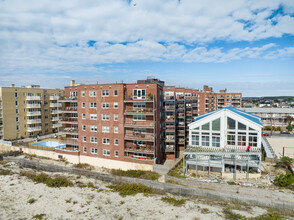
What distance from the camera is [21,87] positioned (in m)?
57.0

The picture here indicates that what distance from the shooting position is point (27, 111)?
189ft

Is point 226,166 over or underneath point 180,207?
over

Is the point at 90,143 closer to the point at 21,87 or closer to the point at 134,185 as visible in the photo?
the point at 134,185

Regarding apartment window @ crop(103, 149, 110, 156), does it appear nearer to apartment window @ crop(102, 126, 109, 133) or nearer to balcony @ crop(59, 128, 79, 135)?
apartment window @ crop(102, 126, 109, 133)

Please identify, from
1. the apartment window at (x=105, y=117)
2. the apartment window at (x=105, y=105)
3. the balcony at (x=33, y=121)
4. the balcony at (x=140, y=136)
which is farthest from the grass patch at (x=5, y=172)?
the balcony at (x=33, y=121)

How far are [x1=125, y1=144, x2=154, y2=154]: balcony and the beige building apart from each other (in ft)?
117

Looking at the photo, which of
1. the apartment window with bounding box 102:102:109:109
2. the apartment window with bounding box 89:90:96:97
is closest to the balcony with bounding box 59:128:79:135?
the apartment window with bounding box 89:90:96:97

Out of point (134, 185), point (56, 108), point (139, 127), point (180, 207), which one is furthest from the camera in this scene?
point (56, 108)

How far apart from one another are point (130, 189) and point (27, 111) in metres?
46.4

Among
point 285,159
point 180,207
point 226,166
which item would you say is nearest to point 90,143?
point 180,207

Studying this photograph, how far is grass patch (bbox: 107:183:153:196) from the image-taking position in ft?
89.5

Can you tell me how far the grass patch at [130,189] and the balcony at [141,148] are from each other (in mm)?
6188

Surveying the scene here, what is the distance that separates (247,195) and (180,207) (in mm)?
8588

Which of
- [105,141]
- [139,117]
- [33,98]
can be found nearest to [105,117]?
[105,141]
